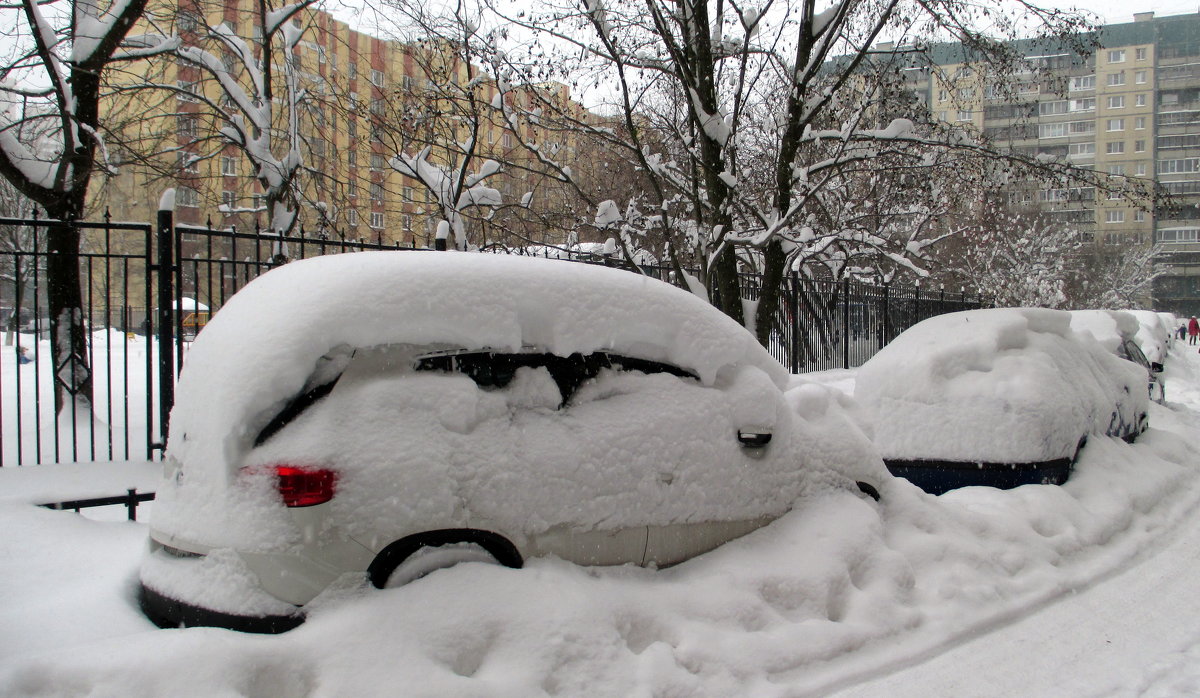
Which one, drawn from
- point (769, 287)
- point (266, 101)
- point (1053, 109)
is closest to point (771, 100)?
point (769, 287)

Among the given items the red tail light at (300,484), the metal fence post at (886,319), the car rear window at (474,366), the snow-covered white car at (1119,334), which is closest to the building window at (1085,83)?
the metal fence post at (886,319)

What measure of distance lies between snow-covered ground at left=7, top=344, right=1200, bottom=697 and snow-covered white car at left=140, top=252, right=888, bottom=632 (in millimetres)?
150

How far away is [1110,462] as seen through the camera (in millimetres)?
6840

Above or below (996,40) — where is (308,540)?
below

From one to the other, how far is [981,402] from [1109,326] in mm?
7221

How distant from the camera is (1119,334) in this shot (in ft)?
37.5

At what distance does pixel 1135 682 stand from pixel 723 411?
7.21 feet

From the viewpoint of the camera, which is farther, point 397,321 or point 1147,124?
point 1147,124

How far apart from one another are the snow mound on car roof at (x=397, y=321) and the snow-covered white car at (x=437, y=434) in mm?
10

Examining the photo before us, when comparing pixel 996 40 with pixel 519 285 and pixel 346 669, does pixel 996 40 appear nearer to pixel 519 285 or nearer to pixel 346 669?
pixel 519 285

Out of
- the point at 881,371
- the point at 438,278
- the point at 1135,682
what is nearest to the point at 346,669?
the point at 438,278

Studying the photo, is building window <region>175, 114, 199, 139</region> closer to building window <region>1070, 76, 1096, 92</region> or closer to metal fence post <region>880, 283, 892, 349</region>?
metal fence post <region>880, 283, 892, 349</region>

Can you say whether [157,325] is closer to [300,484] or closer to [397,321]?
[397,321]

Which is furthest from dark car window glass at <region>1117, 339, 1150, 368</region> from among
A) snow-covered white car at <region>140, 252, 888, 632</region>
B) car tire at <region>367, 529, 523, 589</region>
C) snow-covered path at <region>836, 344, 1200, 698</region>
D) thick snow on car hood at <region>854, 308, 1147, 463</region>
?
car tire at <region>367, 529, 523, 589</region>
